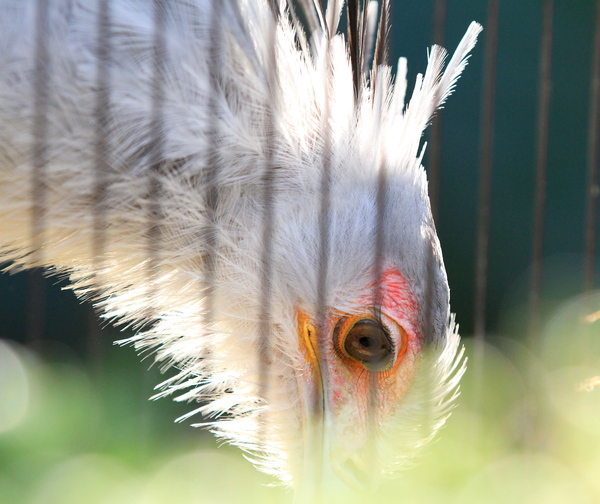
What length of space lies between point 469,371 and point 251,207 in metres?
1.03

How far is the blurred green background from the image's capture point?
1.58m

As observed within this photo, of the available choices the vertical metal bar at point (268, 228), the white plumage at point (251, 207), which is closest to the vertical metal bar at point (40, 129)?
the white plumage at point (251, 207)

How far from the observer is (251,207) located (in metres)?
1.28

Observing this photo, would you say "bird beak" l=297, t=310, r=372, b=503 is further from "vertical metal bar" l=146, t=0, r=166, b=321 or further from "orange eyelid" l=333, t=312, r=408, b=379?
"vertical metal bar" l=146, t=0, r=166, b=321

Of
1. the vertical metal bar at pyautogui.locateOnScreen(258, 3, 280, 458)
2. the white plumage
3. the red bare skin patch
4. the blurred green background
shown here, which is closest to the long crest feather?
the white plumage

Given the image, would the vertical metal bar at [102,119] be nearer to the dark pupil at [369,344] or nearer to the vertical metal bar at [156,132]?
the vertical metal bar at [156,132]

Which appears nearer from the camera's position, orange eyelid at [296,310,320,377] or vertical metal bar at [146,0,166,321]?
vertical metal bar at [146,0,166,321]

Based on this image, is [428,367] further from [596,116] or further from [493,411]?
[493,411]

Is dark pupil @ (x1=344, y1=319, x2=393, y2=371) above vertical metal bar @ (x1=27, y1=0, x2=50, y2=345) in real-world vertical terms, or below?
below

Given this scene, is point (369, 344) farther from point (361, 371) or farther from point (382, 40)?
point (382, 40)

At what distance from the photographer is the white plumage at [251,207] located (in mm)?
1175

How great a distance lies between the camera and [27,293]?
7.84 feet

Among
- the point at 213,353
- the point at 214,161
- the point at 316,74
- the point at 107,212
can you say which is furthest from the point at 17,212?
the point at 316,74

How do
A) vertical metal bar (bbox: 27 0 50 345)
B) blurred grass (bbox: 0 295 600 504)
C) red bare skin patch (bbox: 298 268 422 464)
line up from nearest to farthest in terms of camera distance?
vertical metal bar (bbox: 27 0 50 345) → red bare skin patch (bbox: 298 268 422 464) → blurred grass (bbox: 0 295 600 504)
